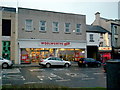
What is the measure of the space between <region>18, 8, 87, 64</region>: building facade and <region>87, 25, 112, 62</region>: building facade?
1613 millimetres

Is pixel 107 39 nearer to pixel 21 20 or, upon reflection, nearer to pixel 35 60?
pixel 35 60

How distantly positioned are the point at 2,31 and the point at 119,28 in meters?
23.1

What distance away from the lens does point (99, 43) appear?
30.6 metres

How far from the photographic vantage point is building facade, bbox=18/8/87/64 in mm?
24828

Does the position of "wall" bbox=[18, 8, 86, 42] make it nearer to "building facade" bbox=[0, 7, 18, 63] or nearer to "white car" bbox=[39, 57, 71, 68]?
"building facade" bbox=[0, 7, 18, 63]

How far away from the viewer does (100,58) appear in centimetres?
3058

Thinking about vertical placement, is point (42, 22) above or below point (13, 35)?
above

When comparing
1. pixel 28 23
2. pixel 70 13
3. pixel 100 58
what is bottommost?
pixel 100 58

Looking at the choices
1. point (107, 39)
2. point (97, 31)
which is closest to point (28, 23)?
point (97, 31)

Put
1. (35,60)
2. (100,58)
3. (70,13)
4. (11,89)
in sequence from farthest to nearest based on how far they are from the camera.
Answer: (100,58), (70,13), (35,60), (11,89)

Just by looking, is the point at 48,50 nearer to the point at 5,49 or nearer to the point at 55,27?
the point at 55,27

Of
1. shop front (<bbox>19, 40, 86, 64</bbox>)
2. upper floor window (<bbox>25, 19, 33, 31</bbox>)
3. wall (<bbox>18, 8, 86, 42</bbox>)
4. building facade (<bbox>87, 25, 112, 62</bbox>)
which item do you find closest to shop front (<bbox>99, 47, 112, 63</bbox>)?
building facade (<bbox>87, 25, 112, 62</bbox>)

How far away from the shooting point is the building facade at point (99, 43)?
29.9m

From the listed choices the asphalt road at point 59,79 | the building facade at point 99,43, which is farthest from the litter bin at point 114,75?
the building facade at point 99,43
